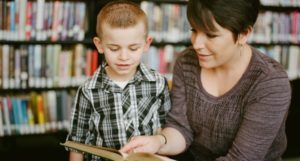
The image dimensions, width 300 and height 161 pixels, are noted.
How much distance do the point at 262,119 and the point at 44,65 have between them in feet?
5.56

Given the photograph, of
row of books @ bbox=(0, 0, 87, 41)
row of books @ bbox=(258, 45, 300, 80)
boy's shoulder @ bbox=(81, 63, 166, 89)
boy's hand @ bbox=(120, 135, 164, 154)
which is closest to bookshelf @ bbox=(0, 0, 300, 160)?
row of books @ bbox=(0, 0, 87, 41)

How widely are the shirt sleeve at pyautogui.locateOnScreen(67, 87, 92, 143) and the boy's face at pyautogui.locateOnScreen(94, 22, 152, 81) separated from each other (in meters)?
0.17

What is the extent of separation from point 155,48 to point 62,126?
2.80ft

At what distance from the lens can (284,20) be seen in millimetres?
3176

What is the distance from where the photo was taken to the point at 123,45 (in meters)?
1.41

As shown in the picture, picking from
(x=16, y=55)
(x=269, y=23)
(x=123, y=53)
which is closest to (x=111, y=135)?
(x=123, y=53)

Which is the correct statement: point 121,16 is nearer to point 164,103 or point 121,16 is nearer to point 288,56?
point 164,103

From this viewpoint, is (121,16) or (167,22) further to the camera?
(167,22)

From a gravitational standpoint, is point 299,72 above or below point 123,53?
below

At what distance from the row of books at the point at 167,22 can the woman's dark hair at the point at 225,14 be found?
4.92 ft

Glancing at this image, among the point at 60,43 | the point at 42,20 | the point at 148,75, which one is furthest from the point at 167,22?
the point at 148,75

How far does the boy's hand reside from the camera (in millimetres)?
1346

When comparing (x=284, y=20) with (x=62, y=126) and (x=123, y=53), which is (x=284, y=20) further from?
(x=123, y=53)

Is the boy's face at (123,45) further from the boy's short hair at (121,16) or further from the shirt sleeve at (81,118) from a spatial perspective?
the shirt sleeve at (81,118)
